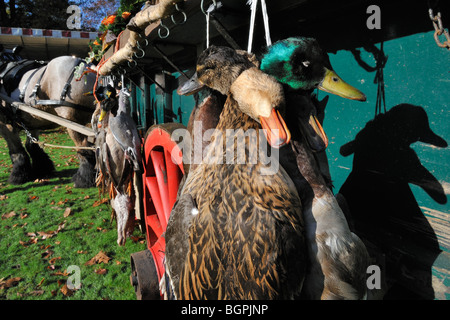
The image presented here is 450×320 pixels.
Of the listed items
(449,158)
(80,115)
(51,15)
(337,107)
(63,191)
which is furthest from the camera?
(51,15)

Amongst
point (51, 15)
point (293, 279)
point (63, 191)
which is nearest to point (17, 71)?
point (63, 191)

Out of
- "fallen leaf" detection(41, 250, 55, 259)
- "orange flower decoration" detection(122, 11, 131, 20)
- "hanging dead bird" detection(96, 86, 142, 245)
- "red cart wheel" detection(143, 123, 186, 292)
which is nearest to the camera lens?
→ "red cart wheel" detection(143, 123, 186, 292)

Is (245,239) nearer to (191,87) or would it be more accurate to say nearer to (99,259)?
(191,87)

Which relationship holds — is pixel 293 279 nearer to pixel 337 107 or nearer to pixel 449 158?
pixel 449 158

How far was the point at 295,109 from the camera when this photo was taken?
Result: 1.19 meters

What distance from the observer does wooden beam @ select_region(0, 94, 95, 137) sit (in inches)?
161

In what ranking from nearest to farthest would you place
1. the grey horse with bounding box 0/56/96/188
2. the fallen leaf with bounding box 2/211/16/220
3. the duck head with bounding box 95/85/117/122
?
the duck head with bounding box 95/85/117/122 → the fallen leaf with bounding box 2/211/16/220 → the grey horse with bounding box 0/56/96/188

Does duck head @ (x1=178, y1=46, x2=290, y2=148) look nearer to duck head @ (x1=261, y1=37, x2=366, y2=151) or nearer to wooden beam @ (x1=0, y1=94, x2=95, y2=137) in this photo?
duck head @ (x1=261, y1=37, x2=366, y2=151)

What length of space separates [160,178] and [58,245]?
95.5 inches

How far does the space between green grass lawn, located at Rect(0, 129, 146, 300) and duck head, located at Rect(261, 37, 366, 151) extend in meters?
2.77

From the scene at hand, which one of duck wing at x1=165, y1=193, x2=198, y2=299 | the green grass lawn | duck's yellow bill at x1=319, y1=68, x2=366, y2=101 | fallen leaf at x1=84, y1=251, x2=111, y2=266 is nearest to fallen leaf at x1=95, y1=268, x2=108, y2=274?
the green grass lawn

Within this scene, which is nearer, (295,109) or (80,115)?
(295,109)

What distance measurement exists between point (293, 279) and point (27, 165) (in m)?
7.38

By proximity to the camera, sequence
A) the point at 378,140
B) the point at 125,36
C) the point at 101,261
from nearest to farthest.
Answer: the point at 378,140 → the point at 125,36 → the point at 101,261
